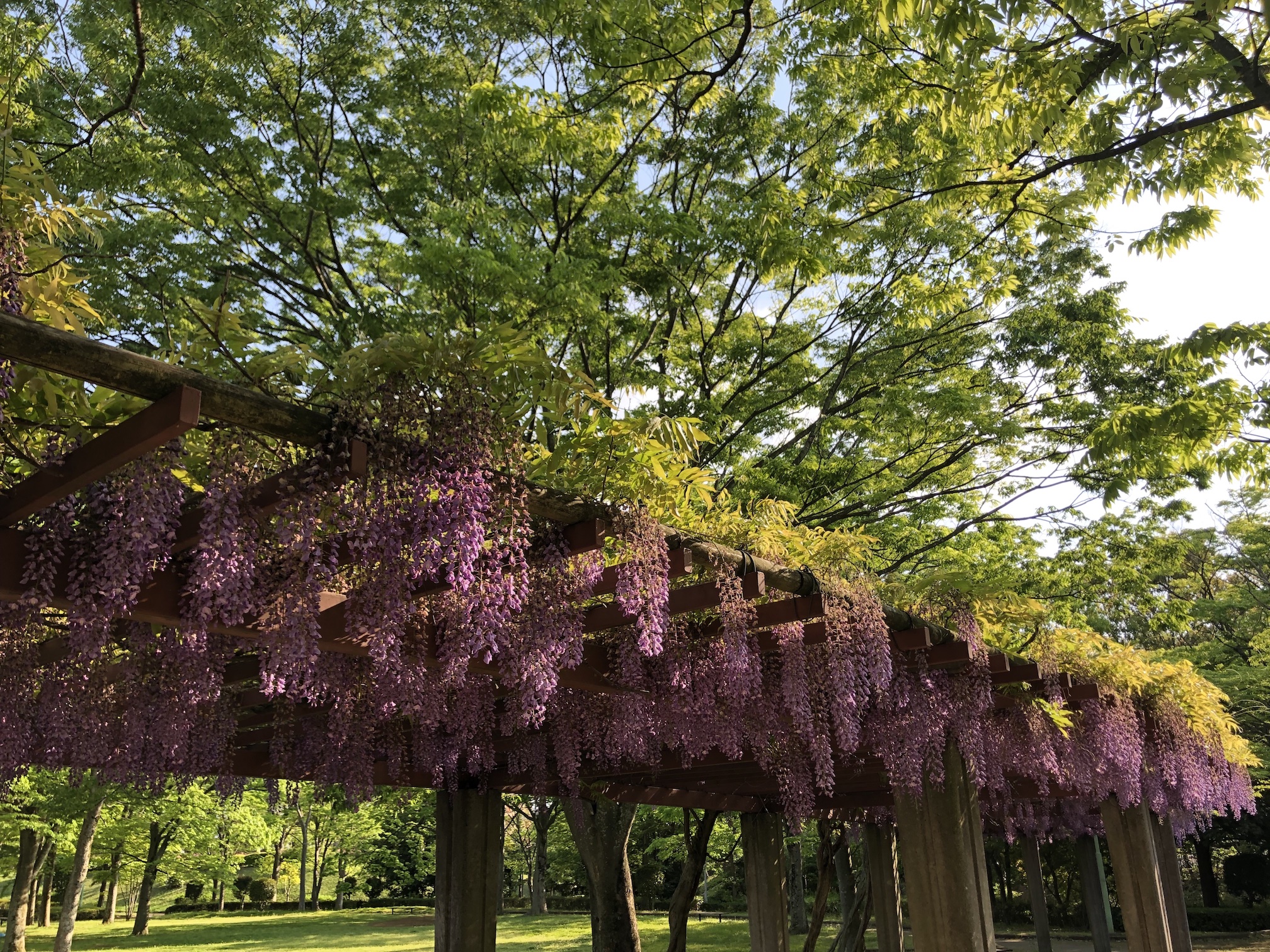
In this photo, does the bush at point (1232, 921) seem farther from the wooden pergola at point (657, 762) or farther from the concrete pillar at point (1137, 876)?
the concrete pillar at point (1137, 876)

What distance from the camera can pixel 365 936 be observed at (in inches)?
822

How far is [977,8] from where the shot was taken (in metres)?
3.36

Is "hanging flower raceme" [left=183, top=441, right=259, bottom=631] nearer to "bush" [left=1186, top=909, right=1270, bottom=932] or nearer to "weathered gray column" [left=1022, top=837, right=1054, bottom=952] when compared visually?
"weathered gray column" [left=1022, top=837, right=1054, bottom=952]

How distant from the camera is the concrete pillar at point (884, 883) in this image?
10953 millimetres

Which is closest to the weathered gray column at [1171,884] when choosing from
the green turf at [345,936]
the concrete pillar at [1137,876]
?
the concrete pillar at [1137,876]

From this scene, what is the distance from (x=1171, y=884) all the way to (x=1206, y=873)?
11964 millimetres

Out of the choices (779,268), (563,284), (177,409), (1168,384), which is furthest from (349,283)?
(1168,384)

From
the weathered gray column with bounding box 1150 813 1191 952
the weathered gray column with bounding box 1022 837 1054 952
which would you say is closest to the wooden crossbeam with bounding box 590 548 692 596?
the weathered gray column with bounding box 1150 813 1191 952

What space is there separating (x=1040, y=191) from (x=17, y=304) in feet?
23.5

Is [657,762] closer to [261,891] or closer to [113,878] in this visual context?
[113,878]

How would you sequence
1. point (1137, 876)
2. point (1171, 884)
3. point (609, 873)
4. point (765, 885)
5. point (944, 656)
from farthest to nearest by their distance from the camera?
point (1171, 884) < point (609, 873) < point (765, 885) < point (1137, 876) < point (944, 656)

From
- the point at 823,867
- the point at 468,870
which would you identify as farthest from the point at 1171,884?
the point at 468,870

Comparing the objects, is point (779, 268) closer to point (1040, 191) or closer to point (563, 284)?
point (563, 284)

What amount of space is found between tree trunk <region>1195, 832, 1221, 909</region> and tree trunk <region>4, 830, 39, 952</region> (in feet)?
74.9
